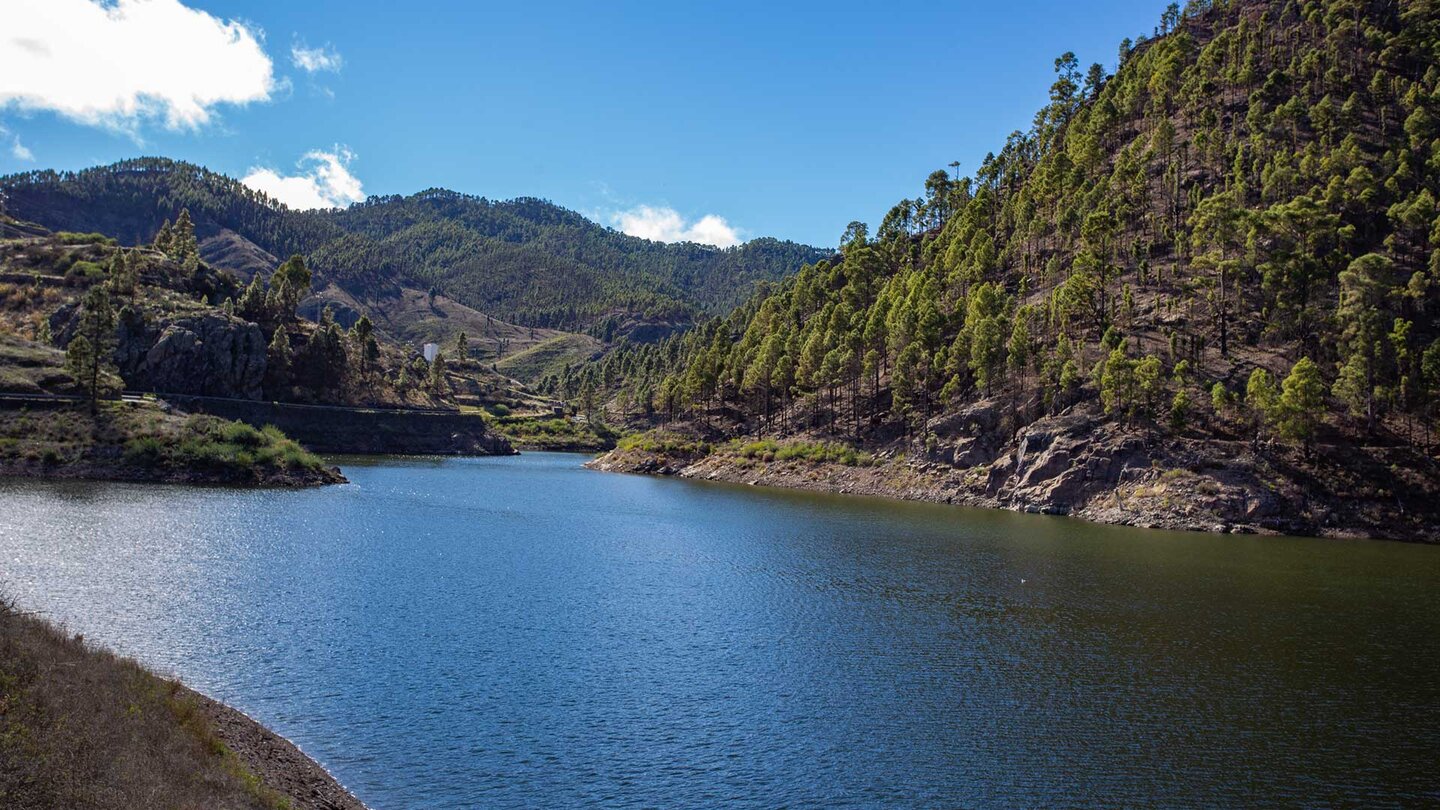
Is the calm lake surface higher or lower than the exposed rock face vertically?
lower

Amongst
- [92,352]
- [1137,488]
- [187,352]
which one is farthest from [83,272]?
[1137,488]

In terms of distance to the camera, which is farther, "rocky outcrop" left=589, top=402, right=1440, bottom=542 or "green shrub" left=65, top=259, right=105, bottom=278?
"green shrub" left=65, top=259, right=105, bottom=278

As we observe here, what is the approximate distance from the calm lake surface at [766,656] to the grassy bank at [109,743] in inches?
152

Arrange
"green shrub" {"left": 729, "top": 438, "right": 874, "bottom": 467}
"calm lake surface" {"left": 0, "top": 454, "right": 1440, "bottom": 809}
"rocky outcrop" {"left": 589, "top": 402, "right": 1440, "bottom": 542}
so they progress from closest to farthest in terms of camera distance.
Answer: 1. "calm lake surface" {"left": 0, "top": 454, "right": 1440, "bottom": 809}
2. "rocky outcrop" {"left": 589, "top": 402, "right": 1440, "bottom": 542}
3. "green shrub" {"left": 729, "top": 438, "right": 874, "bottom": 467}

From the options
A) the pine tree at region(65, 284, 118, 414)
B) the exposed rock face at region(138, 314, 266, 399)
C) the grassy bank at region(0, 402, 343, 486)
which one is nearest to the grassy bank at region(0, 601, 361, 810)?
the grassy bank at region(0, 402, 343, 486)

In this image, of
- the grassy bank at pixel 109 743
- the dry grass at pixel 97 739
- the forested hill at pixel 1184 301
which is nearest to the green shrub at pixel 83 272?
the forested hill at pixel 1184 301

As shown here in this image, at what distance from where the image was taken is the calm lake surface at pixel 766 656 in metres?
27.0

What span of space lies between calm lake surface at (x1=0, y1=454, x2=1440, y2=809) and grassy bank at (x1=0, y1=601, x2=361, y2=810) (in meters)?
3.86

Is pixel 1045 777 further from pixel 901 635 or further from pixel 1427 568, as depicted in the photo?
pixel 1427 568

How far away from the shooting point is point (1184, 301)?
408 ft

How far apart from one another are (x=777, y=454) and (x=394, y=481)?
6145 centimetres

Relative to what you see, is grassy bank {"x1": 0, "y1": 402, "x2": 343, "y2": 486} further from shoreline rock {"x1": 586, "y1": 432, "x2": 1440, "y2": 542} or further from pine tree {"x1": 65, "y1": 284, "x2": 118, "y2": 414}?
shoreline rock {"x1": 586, "y1": 432, "x2": 1440, "y2": 542}

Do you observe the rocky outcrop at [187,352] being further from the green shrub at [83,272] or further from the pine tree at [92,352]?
the pine tree at [92,352]

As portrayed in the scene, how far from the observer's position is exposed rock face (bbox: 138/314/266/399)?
141 metres
